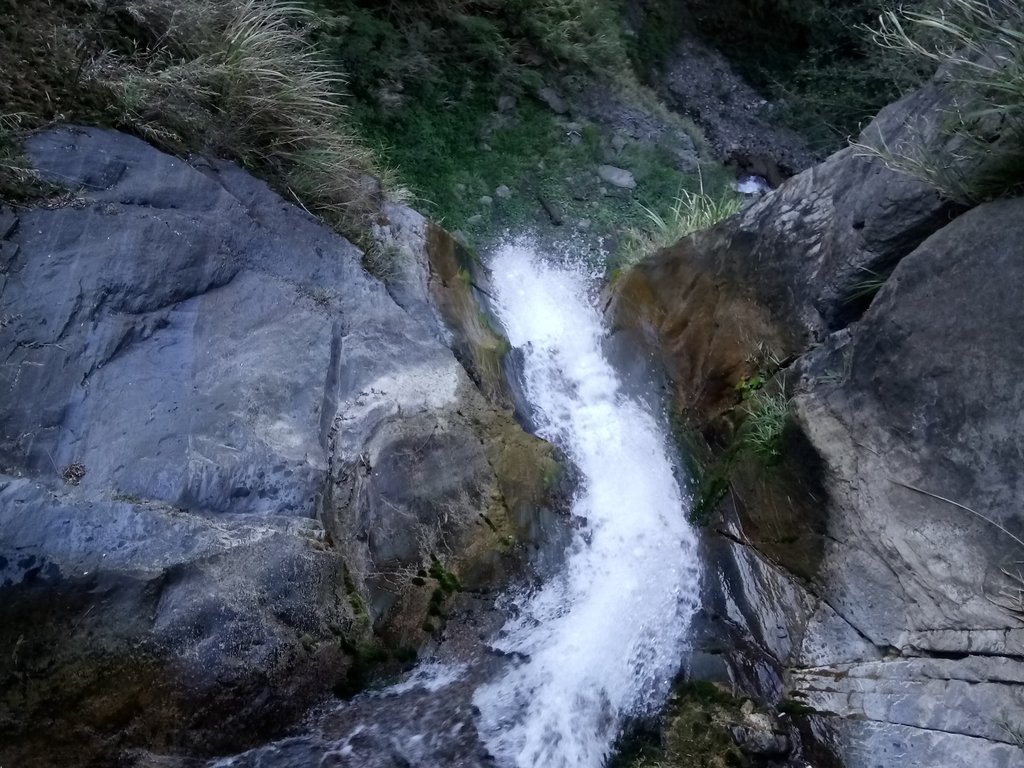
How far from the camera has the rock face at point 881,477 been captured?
2639mm

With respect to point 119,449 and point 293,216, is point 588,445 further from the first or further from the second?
point 119,449

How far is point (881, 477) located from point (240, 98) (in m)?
3.54

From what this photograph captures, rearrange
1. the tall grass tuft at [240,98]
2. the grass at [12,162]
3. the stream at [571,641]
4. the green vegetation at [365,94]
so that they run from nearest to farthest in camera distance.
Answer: the grass at [12,162], the stream at [571,641], the green vegetation at [365,94], the tall grass tuft at [240,98]

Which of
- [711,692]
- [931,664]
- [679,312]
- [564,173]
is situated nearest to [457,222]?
[564,173]

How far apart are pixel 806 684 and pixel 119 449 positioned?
3.14 m

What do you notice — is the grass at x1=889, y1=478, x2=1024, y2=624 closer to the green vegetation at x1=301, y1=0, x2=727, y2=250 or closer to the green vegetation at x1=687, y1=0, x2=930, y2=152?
the green vegetation at x1=301, y1=0, x2=727, y2=250

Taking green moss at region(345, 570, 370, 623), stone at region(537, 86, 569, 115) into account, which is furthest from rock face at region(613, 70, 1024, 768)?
stone at region(537, 86, 569, 115)

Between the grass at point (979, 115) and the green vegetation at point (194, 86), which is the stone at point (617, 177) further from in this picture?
the grass at point (979, 115)

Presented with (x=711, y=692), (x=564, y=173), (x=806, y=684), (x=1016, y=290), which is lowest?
(x=711, y=692)

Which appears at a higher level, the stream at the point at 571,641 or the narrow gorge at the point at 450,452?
the narrow gorge at the point at 450,452

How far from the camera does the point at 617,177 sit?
239 inches

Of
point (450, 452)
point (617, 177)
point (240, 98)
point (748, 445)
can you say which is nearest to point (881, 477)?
point (748, 445)

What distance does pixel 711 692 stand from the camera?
11.4ft

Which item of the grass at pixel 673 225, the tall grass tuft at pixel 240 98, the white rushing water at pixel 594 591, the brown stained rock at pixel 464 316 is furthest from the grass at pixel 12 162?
the grass at pixel 673 225
